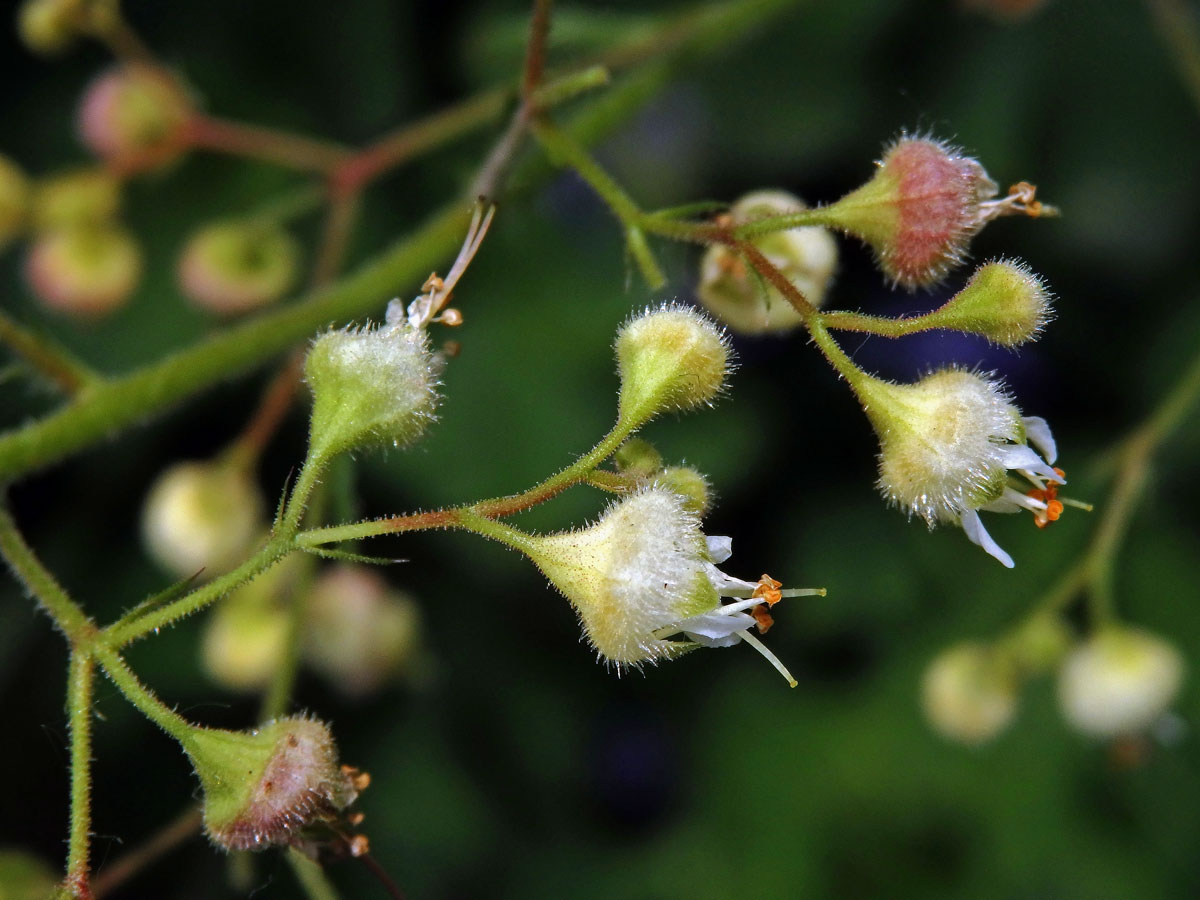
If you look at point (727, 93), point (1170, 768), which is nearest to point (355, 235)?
point (727, 93)

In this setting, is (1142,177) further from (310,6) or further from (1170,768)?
(310,6)

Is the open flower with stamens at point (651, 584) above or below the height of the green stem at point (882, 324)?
below

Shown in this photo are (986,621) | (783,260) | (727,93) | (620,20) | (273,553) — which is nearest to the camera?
(273,553)

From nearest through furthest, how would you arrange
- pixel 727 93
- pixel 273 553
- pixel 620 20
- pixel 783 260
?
1. pixel 273 553
2. pixel 783 260
3. pixel 620 20
4. pixel 727 93

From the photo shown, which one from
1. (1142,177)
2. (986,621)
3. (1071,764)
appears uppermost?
(1142,177)

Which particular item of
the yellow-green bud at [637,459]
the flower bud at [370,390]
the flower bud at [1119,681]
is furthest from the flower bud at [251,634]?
the flower bud at [1119,681]

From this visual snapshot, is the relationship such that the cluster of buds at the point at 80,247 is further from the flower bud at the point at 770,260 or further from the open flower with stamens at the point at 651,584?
the open flower with stamens at the point at 651,584

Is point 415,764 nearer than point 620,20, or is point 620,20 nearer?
point 620,20
